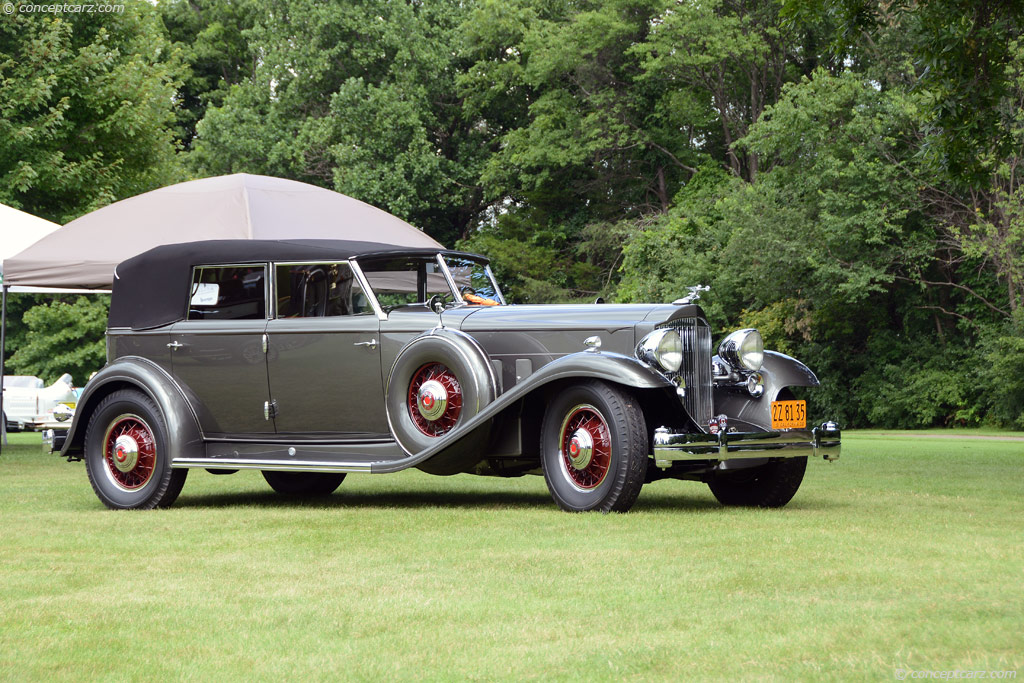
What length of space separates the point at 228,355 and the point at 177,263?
2.98ft

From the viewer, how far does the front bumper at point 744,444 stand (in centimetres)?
764

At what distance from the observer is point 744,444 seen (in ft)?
26.0

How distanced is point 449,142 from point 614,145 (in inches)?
269

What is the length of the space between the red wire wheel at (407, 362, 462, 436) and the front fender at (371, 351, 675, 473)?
25 cm

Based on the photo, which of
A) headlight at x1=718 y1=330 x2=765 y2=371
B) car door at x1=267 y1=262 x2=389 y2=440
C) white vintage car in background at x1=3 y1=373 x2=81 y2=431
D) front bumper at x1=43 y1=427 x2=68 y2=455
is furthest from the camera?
white vintage car in background at x1=3 y1=373 x2=81 y2=431

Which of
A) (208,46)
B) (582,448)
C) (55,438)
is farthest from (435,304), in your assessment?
(208,46)

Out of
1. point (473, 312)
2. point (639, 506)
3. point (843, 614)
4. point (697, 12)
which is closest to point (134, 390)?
point (473, 312)

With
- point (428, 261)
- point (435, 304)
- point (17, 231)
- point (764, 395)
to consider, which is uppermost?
point (17, 231)

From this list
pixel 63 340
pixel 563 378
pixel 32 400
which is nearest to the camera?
pixel 563 378

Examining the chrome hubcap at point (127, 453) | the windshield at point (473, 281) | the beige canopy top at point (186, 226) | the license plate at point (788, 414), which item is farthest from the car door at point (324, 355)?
the beige canopy top at point (186, 226)

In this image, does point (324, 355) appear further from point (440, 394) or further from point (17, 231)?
point (17, 231)

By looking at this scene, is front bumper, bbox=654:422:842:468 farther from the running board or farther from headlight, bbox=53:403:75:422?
headlight, bbox=53:403:75:422

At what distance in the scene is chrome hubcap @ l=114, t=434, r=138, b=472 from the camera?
930 cm

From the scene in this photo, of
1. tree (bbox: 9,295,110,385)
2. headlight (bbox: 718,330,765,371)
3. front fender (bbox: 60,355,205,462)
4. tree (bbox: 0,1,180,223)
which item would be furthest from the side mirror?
tree (bbox: 9,295,110,385)
